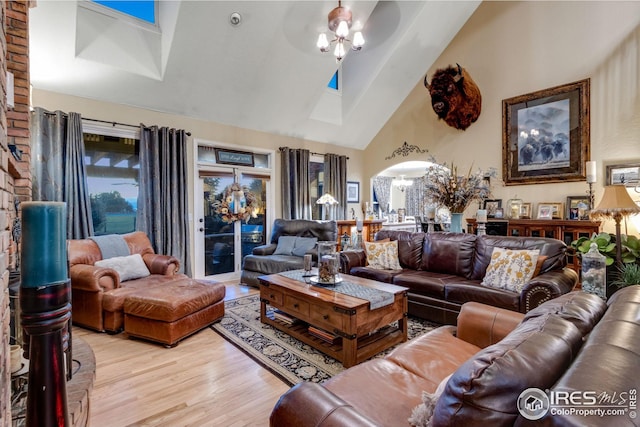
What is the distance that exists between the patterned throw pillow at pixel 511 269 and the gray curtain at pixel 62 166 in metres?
4.68

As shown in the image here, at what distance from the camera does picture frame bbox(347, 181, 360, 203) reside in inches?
283

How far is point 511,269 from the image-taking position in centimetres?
292

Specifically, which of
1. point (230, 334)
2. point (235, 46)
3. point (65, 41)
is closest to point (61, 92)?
point (65, 41)

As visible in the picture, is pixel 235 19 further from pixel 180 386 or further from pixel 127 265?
pixel 180 386

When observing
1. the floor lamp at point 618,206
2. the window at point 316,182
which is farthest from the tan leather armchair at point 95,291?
the floor lamp at point 618,206

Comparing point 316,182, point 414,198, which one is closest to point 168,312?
point 316,182

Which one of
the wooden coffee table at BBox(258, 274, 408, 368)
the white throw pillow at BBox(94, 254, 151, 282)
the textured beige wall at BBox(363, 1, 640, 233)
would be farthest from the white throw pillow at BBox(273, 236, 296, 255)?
the textured beige wall at BBox(363, 1, 640, 233)

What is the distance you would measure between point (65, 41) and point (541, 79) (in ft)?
21.2

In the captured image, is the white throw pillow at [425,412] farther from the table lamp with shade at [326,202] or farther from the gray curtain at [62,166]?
the table lamp with shade at [326,202]

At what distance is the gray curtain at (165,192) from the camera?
428 centimetres

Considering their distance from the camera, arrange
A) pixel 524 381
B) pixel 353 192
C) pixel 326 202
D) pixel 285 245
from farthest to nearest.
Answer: pixel 353 192, pixel 326 202, pixel 285 245, pixel 524 381

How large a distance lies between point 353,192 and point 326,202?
4.06 feet

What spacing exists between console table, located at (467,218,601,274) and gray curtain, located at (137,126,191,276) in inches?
190

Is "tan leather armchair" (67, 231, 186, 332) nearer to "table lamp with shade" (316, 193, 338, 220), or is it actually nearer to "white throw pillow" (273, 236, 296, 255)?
"white throw pillow" (273, 236, 296, 255)
